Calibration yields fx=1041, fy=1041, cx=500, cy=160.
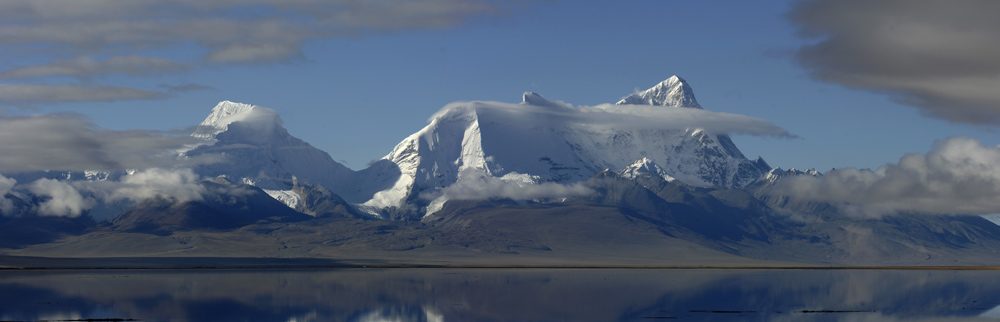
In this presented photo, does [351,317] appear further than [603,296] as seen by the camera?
No

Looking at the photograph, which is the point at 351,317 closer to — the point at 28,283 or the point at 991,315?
the point at 991,315

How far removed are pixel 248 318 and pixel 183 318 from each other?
275 inches

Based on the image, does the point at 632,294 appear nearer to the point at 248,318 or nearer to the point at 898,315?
the point at 898,315

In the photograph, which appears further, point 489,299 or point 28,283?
point 28,283

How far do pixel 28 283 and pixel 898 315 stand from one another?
151764 millimetres

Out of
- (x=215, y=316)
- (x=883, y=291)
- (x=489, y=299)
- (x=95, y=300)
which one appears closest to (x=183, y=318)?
(x=215, y=316)

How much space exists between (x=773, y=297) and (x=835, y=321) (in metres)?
44.5

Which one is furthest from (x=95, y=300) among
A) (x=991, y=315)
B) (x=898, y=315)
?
(x=991, y=315)

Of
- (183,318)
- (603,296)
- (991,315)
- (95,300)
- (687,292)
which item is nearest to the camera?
(183,318)

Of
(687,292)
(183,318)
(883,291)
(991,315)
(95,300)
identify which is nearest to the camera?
(183,318)

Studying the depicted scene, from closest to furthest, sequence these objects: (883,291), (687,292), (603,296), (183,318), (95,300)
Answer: (183,318)
(95,300)
(603,296)
(687,292)
(883,291)

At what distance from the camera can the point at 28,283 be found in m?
194

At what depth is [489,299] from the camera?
487ft

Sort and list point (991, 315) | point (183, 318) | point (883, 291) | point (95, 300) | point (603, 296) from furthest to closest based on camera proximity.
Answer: point (883, 291) → point (603, 296) → point (95, 300) → point (991, 315) → point (183, 318)
